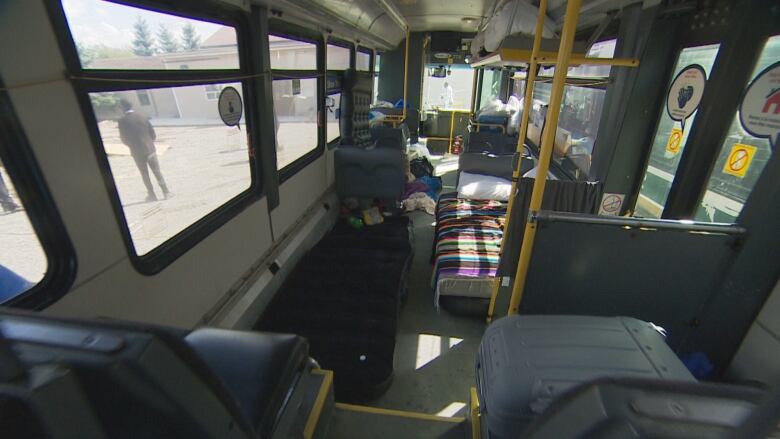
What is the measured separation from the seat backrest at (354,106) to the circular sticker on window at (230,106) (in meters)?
2.50

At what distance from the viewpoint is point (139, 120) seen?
1817mm

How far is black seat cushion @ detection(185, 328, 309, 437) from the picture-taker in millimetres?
1168

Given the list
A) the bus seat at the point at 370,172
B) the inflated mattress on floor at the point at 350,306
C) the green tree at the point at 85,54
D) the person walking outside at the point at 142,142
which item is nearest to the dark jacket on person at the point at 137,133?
the person walking outside at the point at 142,142

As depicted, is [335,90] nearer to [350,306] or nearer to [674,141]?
[350,306]

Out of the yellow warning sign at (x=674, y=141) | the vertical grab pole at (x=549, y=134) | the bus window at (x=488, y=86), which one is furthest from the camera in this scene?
the bus window at (x=488, y=86)

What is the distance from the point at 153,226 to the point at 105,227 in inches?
16.4

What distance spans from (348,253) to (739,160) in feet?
10.1

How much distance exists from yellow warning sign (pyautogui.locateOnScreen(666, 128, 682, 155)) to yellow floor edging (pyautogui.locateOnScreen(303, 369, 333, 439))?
2.71 meters

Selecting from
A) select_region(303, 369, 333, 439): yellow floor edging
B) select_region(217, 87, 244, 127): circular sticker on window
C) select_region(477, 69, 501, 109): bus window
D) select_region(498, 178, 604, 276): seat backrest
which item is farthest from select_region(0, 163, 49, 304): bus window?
select_region(477, 69, 501, 109): bus window

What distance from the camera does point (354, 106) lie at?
515 centimetres

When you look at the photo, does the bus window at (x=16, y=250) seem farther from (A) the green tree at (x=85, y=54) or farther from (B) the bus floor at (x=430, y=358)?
(B) the bus floor at (x=430, y=358)

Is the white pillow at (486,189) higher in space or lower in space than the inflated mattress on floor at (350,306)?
higher

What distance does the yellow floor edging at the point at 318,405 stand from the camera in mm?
1516

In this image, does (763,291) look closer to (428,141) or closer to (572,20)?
(572,20)
